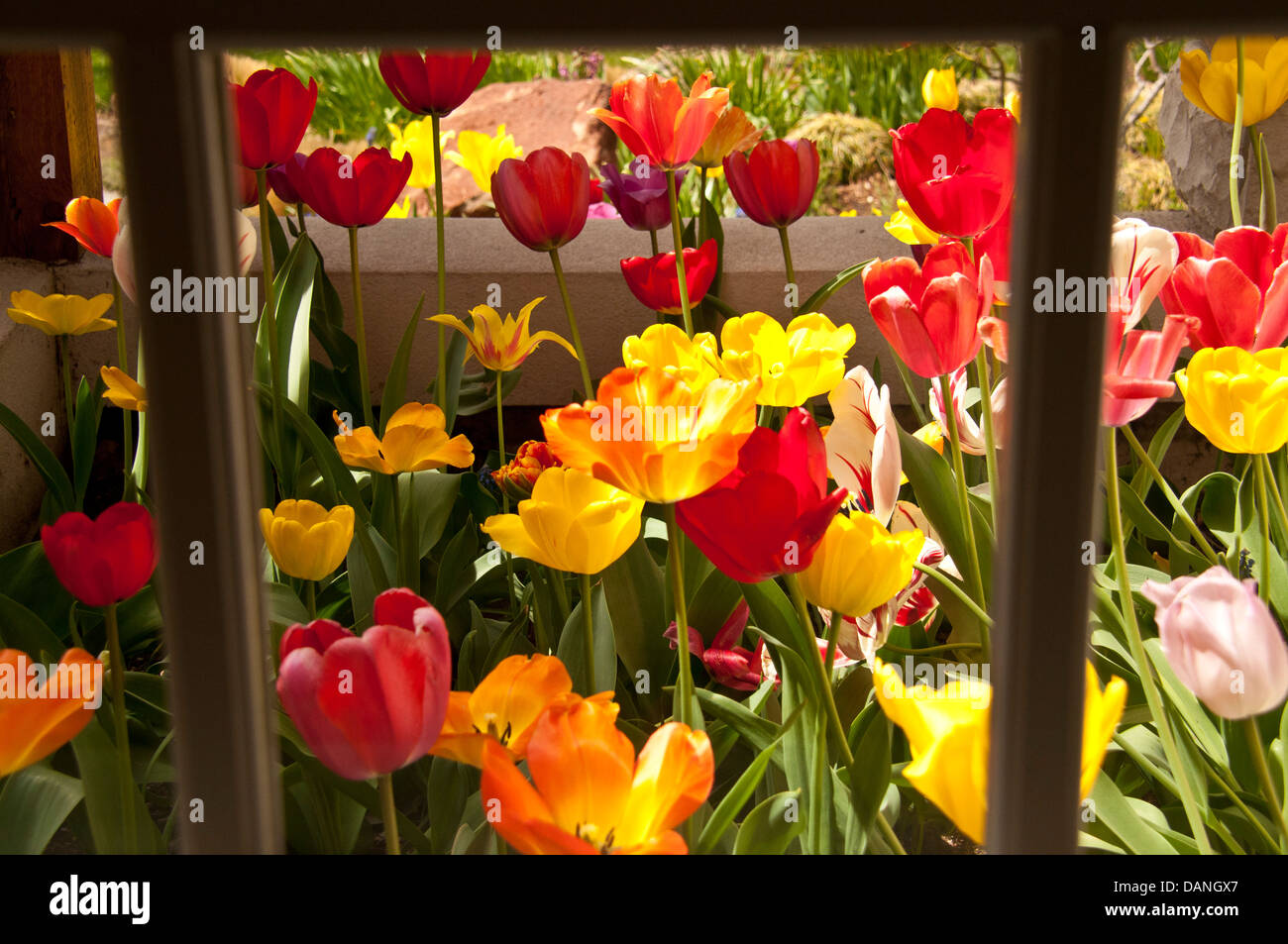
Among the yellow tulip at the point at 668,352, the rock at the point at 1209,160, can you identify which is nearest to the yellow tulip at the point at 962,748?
the yellow tulip at the point at 668,352

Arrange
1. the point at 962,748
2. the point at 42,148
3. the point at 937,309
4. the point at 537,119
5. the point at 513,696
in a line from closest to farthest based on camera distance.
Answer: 1. the point at 962,748
2. the point at 513,696
3. the point at 937,309
4. the point at 42,148
5. the point at 537,119

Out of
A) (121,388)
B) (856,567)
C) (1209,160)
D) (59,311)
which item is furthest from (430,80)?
(1209,160)

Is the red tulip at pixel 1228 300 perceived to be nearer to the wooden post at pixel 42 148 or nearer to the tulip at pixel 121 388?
the tulip at pixel 121 388

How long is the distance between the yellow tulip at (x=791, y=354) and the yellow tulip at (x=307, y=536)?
0.24 meters

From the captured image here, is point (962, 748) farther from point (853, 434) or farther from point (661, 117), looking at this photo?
point (661, 117)

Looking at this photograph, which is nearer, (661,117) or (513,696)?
(513,696)

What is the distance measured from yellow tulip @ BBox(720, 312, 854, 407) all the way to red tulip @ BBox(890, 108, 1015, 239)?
8cm

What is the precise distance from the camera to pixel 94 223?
870mm

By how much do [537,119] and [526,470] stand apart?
95.1 inches

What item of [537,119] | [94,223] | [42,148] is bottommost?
[94,223]

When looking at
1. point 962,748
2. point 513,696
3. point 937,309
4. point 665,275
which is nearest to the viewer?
point 962,748

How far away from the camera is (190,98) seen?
18cm

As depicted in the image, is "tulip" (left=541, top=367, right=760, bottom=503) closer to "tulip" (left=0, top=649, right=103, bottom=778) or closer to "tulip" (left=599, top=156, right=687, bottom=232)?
"tulip" (left=0, top=649, right=103, bottom=778)
